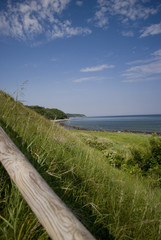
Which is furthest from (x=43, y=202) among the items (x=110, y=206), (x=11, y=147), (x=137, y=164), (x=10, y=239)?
(x=137, y=164)

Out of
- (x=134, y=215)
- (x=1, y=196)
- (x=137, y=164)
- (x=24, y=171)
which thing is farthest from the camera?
(x=137, y=164)

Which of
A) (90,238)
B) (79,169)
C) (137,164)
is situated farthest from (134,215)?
(137,164)

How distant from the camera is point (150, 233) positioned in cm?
170

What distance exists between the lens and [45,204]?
1.03 metres

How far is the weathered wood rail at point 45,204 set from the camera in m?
0.87

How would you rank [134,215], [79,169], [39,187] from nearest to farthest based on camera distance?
[39,187] < [134,215] < [79,169]

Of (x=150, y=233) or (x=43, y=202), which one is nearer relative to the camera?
(x=43, y=202)

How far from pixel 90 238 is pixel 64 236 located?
0.53 ft

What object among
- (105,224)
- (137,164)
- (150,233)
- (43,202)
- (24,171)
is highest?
(24,171)

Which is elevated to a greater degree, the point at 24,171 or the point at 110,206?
the point at 24,171

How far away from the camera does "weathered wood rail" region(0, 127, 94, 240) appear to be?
2.86 ft

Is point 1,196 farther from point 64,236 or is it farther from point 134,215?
point 134,215

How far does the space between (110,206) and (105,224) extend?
314 mm

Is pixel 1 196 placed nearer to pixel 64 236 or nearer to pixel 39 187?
pixel 39 187
